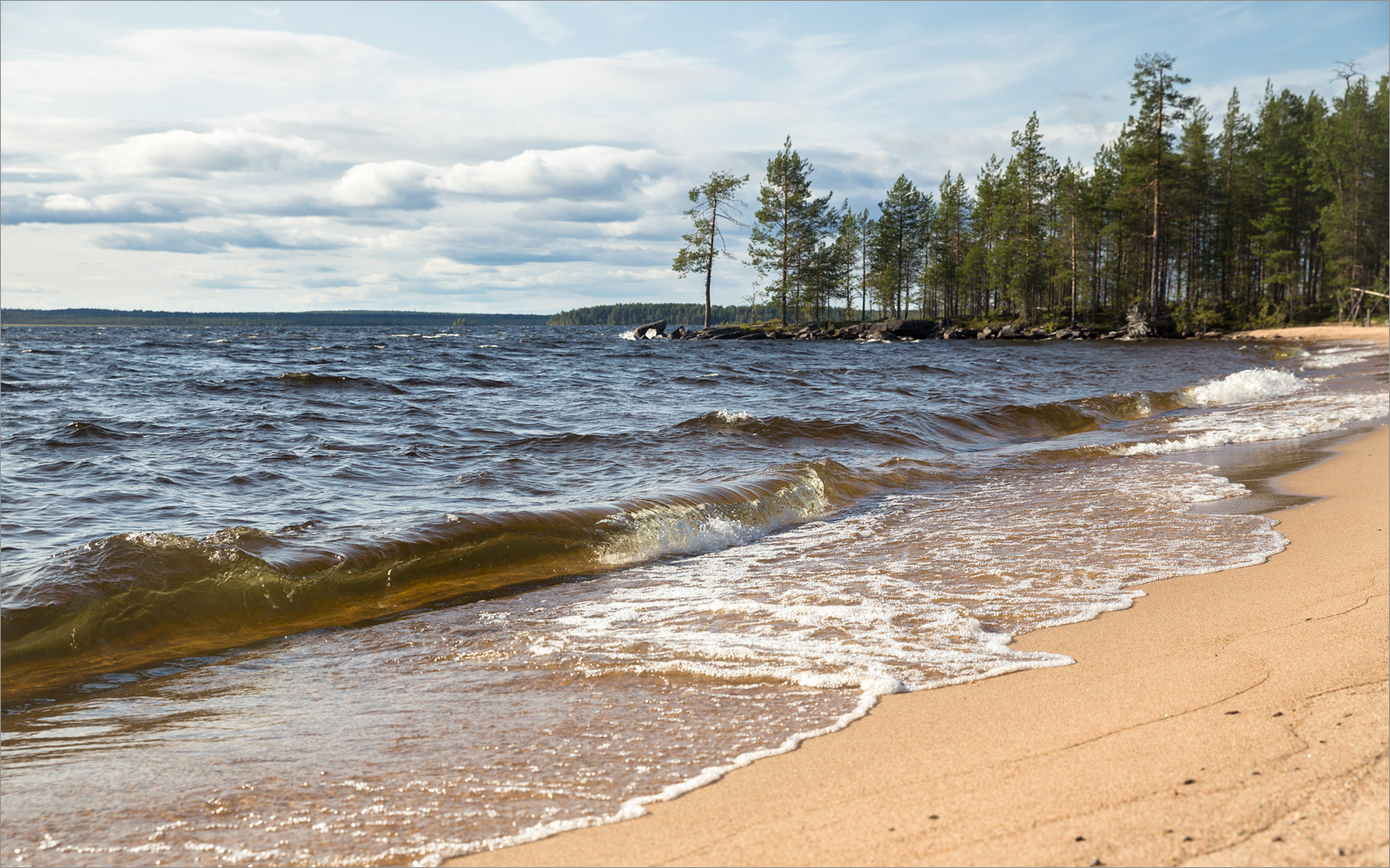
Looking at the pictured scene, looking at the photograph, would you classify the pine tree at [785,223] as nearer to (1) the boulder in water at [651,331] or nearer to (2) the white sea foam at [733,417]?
(1) the boulder in water at [651,331]

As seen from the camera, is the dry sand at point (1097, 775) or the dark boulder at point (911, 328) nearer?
the dry sand at point (1097, 775)

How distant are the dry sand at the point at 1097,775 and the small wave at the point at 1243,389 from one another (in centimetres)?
1492

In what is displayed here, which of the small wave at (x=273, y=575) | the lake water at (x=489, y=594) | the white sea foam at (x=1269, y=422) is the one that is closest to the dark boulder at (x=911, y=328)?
the white sea foam at (x=1269, y=422)

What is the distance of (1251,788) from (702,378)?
18.8 metres

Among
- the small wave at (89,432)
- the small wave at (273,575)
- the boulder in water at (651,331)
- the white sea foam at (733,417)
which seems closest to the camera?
the small wave at (273,575)

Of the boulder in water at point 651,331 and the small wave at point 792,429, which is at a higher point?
the boulder in water at point 651,331

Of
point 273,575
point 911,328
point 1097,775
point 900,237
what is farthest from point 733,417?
point 900,237

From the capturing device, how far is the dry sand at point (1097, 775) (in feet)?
6.13

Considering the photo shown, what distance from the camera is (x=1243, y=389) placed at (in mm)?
16594

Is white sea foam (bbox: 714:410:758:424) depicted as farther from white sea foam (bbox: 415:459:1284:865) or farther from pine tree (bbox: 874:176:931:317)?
pine tree (bbox: 874:176:931:317)

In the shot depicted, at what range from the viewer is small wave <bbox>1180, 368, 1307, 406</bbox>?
1620cm

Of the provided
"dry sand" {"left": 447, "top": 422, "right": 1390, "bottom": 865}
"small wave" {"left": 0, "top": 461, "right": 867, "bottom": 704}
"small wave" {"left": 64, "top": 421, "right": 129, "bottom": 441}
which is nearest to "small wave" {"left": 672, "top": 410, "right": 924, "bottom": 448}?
"small wave" {"left": 0, "top": 461, "right": 867, "bottom": 704}

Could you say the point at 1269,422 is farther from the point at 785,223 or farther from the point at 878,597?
the point at 785,223

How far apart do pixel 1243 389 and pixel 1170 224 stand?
43309 mm
